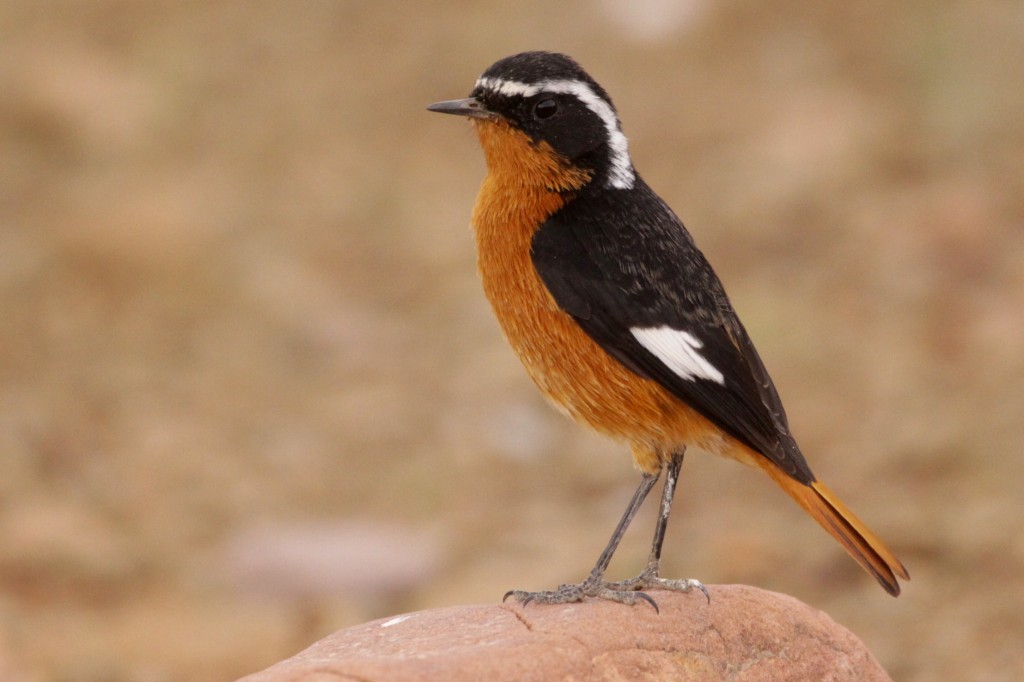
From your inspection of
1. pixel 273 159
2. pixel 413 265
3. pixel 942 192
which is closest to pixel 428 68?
pixel 273 159

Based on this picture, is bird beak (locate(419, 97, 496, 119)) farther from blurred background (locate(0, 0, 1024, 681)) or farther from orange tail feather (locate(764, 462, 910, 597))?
blurred background (locate(0, 0, 1024, 681))

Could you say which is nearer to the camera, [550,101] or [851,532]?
[851,532]

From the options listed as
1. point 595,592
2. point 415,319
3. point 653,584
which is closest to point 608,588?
point 595,592

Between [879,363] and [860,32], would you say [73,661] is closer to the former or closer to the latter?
[879,363]

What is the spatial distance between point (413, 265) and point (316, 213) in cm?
124

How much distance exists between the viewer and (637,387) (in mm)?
5605

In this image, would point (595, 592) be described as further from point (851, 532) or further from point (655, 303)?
point (655, 303)

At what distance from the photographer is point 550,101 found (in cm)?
595

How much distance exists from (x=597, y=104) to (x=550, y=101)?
0.66 feet

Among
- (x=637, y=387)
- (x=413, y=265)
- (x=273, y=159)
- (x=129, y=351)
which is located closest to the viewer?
(x=637, y=387)

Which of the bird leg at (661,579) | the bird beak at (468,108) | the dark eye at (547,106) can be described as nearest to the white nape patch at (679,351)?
the bird leg at (661,579)

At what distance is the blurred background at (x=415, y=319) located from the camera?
347 inches

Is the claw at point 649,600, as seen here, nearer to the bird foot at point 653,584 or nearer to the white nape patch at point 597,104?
the bird foot at point 653,584

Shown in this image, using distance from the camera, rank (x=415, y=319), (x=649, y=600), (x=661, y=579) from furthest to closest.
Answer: (x=415, y=319), (x=661, y=579), (x=649, y=600)
